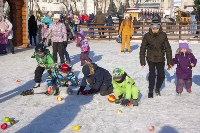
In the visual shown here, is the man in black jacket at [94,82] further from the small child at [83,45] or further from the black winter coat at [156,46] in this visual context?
the small child at [83,45]

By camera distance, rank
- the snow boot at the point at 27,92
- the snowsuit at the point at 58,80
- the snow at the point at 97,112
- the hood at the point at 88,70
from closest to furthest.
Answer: the snow at the point at 97,112, the hood at the point at 88,70, the snow boot at the point at 27,92, the snowsuit at the point at 58,80

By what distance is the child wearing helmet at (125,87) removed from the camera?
647cm

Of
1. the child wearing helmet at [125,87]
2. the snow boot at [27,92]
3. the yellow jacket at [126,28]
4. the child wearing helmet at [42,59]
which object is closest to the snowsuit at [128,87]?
the child wearing helmet at [125,87]

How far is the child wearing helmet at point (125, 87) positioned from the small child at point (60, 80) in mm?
1404

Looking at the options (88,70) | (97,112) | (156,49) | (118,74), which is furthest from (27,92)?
(156,49)

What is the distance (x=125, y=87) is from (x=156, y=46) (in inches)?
43.2

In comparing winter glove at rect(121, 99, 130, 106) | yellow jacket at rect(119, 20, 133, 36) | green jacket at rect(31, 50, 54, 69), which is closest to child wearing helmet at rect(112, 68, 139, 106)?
winter glove at rect(121, 99, 130, 106)

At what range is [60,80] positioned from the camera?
7.92 meters

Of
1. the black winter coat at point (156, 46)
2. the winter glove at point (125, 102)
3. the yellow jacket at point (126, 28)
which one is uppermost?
the yellow jacket at point (126, 28)

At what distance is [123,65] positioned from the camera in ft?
38.5

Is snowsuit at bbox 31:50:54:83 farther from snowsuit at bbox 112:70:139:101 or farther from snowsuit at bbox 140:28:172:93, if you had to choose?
snowsuit at bbox 140:28:172:93

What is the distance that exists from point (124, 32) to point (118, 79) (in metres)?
8.35

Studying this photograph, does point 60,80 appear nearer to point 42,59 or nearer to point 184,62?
point 42,59

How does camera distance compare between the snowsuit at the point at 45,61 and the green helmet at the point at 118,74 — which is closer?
the green helmet at the point at 118,74
